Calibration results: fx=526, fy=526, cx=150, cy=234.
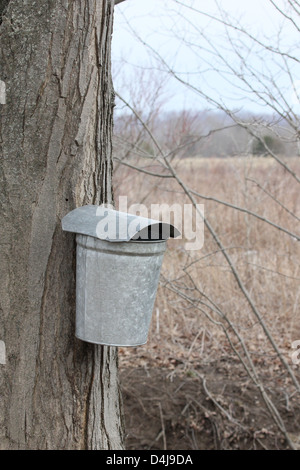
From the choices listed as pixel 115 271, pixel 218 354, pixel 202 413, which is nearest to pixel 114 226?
pixel 115 271

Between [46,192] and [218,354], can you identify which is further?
[218,354]

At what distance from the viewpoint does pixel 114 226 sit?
1.83 metres

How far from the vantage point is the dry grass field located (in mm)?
4086

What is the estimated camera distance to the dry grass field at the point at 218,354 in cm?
409

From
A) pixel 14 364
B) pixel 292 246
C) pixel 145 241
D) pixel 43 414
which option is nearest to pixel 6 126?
pixel 145 241

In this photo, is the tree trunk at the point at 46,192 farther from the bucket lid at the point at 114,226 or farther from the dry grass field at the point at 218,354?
the dry grass field at the point at 218,354

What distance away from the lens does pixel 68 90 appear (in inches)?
78.7

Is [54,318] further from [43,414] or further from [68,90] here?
[68,90]

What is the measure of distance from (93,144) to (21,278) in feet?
1.98

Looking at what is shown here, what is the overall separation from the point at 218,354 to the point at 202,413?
776 millimetres

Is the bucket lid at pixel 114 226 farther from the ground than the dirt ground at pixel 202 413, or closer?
farther from the ground

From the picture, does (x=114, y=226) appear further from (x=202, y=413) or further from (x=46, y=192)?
(x=202, y=413)

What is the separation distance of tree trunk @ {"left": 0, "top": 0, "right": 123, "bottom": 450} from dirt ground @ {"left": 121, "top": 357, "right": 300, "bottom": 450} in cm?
222

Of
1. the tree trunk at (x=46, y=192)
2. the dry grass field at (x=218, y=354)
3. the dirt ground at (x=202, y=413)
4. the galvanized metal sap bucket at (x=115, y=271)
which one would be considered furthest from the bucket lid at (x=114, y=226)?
the dirt ground at (x=202, y=413)
